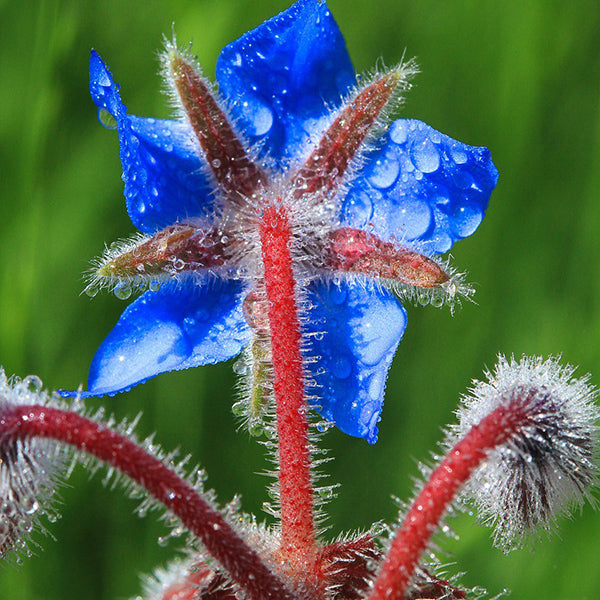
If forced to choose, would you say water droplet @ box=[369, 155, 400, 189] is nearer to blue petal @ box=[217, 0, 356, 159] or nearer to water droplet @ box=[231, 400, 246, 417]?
blue petal @ box=[217, 0, 356, 159]

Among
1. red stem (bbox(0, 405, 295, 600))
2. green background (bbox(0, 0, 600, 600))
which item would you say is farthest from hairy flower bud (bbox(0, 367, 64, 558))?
green background (bbox(0, 0, 600, 600))

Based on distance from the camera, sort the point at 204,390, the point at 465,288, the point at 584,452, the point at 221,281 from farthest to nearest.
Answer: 1. the point at 204,390
2. the point at 221,281
3. the point at 465,288
4. the point at 584,452

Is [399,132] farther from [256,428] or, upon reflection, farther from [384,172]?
[256,428]

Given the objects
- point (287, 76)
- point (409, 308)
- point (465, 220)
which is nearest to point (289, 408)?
point (465, 220)

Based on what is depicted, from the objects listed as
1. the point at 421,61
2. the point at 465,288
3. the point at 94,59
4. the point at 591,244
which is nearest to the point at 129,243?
the point at 94,59

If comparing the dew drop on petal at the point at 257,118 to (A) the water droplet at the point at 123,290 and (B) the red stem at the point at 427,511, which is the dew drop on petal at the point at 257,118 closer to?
(A) the water droplet at the point at 123,290

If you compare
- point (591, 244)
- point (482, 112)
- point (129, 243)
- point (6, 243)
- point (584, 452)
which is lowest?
point (584, 452)

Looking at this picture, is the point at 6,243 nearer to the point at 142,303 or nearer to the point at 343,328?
the point at 142,303
